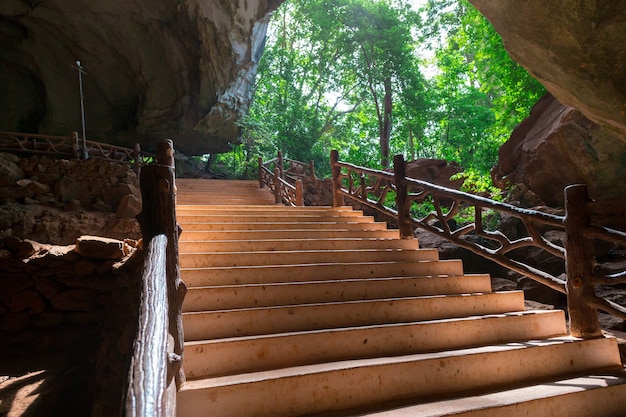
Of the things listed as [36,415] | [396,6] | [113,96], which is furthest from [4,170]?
[396,6]

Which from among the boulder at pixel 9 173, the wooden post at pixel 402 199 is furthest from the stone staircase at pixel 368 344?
the boulder at pixel 9 173

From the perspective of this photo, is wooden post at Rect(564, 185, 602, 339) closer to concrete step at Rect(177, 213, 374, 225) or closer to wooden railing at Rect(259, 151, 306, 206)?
concrete step at Rect(177, 213, 374, 225)

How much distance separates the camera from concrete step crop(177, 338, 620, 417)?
2.25 meters

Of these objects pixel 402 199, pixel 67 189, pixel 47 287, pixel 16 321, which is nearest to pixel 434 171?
pixel 402 199

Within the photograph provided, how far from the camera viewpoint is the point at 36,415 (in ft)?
11.8

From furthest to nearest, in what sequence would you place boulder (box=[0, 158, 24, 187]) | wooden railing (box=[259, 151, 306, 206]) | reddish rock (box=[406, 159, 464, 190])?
reddish rock (box=[406, 159, 464, 190]) → wooden railing (box=[259, 151, 306, 206]) → boulder (box=[0, 158, 24, 187])

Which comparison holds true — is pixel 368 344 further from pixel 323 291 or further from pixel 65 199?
pixel 65 199

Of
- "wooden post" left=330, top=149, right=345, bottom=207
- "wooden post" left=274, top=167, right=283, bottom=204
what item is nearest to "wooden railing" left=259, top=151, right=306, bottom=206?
"wooden post" left=274, top=167, right=283, bottom=204

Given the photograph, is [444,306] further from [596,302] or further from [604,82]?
[604,82]

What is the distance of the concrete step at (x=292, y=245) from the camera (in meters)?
4.34

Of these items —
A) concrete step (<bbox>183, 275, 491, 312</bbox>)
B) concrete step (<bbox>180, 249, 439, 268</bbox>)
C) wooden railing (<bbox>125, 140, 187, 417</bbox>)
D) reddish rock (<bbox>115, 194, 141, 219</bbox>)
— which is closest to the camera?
wooden railing (<bbox>125, 140, 187, 417</bbox>)

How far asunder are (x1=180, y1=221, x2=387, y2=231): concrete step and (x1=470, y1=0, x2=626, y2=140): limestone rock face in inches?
124

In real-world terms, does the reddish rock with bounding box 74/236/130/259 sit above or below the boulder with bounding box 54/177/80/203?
below

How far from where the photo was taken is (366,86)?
20.4 metres
